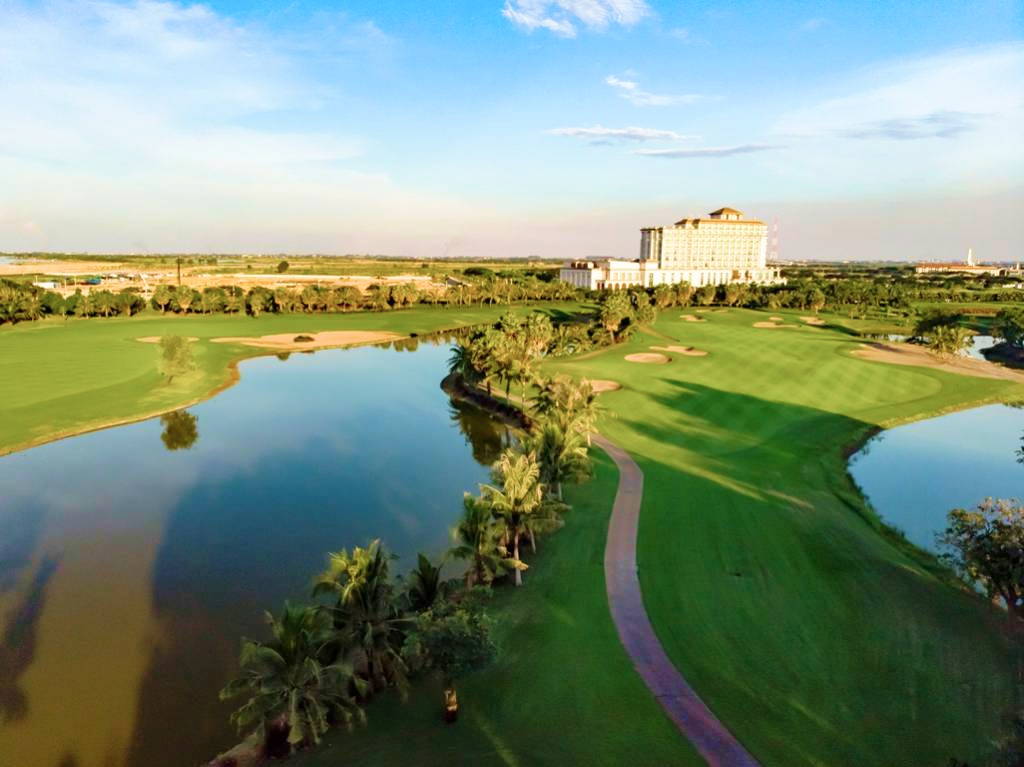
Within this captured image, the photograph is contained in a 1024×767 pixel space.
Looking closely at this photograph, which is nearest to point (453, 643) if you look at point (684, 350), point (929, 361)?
point (684, 350)

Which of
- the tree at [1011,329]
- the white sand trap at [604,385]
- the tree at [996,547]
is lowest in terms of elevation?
the white sand trap at [604,385]

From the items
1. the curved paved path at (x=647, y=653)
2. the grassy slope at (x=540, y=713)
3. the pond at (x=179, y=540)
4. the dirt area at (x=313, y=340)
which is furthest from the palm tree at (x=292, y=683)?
the dirt area at (x=313, y=340)

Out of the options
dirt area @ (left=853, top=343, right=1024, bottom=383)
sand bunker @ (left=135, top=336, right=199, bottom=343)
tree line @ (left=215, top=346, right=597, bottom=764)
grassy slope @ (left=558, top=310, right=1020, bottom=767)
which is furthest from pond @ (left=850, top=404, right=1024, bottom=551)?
sand bunker @ (left=135, top=336, right=199, bottom=343)

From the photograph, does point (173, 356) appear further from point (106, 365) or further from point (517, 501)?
point (517, 501)

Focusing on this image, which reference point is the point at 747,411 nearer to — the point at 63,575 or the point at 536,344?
the point at 536,344

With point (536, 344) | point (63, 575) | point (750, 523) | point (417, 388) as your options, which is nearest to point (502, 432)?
point (536, 344)

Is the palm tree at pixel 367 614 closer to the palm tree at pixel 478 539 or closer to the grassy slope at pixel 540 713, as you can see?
the grassy slope at pixel 540 713

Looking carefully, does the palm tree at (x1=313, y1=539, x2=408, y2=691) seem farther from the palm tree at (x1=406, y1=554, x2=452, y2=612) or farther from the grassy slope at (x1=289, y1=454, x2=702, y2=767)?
the grassy slope at (x1=289, y1=454, x2=702, y2=767)
